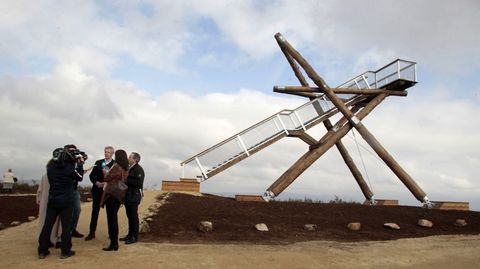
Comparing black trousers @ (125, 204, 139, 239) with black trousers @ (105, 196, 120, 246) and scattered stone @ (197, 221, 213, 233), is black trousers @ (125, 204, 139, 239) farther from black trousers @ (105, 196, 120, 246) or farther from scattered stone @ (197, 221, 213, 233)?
scattered stone @ (197, 221, 213, 233)

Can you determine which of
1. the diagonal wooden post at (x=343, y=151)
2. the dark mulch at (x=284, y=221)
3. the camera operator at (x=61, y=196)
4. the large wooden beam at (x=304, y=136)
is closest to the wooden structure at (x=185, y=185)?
the dark mulch at (x=284, y=221)

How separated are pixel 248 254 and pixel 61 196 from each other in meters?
3.31

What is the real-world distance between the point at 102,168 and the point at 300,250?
4154 mm

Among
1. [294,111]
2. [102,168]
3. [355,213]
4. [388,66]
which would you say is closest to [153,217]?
[102,168]

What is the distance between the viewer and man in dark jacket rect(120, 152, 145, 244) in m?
8.14

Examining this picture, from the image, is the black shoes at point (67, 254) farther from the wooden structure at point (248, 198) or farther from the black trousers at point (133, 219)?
the wooden structure at point (248, 198)

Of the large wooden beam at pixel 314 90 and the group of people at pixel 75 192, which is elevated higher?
the large wooden beam at pixel 314 90

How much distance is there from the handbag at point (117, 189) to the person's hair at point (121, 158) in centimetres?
30

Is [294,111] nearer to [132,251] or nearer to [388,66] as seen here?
[388,66]

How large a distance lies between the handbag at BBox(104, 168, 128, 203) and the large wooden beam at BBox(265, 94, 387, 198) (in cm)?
773

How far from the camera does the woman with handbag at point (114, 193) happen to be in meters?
7.57

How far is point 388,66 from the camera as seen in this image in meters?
18.1

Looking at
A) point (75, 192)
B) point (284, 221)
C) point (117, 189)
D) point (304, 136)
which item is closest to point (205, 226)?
point (284, 221)

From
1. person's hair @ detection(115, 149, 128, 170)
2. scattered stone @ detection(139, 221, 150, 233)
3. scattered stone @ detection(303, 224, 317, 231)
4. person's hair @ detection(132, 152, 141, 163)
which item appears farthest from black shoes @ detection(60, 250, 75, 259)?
scattered stone @ detection(303, 224, 317, 231)
